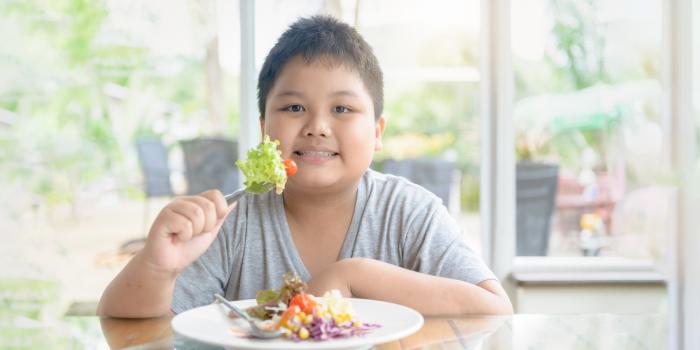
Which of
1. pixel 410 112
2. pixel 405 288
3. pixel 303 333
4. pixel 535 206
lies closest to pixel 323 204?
pixel 405 288

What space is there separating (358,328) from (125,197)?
9.16ft

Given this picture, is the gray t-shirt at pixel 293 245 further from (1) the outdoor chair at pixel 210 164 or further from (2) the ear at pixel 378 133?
(1) the outdoor chair at pixel 210 164

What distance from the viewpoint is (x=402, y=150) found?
3.57 meters

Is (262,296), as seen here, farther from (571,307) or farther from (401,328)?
(571,307)

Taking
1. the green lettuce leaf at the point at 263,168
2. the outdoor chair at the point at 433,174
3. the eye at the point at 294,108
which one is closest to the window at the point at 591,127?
the outdoor chair at the point at 433,174

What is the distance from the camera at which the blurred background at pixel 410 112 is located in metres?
3.50

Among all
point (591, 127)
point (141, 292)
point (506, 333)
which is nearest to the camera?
point (506, 333)

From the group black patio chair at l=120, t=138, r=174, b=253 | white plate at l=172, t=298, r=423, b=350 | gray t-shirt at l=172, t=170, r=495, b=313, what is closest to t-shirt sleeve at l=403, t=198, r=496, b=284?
gray t-shirt at l=172, t=170, r=495, b=313

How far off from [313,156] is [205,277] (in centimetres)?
32

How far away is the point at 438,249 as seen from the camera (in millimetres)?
1627

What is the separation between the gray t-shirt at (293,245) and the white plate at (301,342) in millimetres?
426

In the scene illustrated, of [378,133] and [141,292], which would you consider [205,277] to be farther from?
[378,133]

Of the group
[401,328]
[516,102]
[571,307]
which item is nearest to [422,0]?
[516,102]

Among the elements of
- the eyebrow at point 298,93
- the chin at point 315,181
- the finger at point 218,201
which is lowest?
the finger at point 218,201
